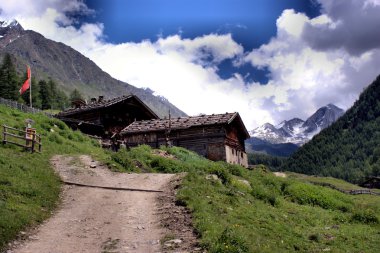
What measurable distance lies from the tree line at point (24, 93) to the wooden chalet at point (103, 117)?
54.8 metres

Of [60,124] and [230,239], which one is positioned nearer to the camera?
[230,239]

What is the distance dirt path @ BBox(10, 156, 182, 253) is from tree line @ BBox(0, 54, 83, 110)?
90202 mm

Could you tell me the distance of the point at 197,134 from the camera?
50.4 metres

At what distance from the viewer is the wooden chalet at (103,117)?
56.1 meters

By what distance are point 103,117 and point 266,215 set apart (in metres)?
40.9

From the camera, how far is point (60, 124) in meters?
41.9

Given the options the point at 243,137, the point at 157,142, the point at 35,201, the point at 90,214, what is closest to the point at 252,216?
the point at 90,214

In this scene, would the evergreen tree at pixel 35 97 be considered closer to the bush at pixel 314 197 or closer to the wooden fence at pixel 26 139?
the wooden fence at pixel 26 139

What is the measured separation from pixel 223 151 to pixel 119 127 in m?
17.0

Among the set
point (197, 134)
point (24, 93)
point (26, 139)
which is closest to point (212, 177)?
point (26, 139)

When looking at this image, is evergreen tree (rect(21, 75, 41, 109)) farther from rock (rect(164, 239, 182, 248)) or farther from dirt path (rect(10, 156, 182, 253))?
rock (rect(164, 239, 182, 248))

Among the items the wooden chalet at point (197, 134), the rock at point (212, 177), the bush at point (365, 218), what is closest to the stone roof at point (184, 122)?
the wooden chalet at point (197, 134)

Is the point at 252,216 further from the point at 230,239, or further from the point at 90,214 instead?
the point at 90,214

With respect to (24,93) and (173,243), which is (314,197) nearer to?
(173,243)
